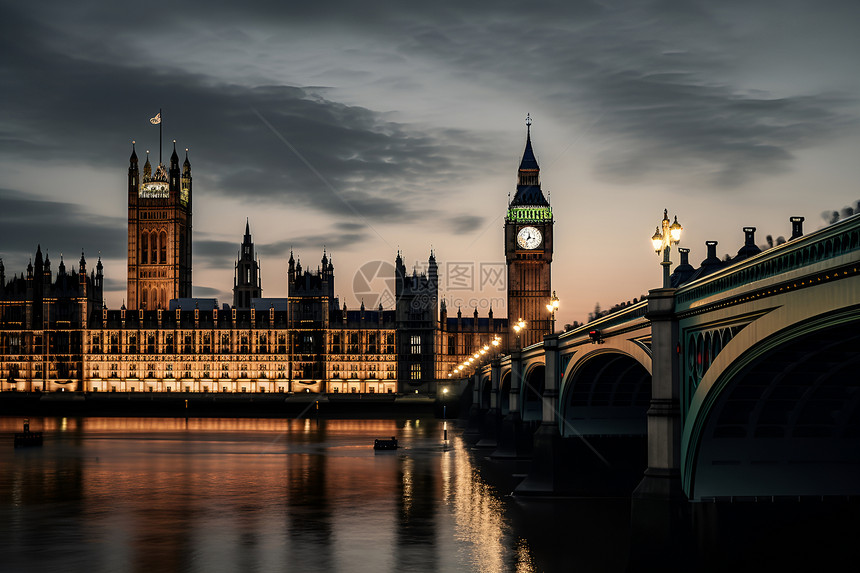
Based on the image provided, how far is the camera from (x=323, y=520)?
2014 inches

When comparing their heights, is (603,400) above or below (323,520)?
above

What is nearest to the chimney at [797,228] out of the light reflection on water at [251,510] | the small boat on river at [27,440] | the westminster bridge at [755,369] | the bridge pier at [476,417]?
the westminster bridge at [755,369]

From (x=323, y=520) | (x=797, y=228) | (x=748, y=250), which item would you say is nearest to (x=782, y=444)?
(x=797, y=228)

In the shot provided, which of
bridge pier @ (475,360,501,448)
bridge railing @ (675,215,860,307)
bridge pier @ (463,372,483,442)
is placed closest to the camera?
bridge railing @ (675,215,860,307)

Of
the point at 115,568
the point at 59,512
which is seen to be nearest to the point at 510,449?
the point at 59,512

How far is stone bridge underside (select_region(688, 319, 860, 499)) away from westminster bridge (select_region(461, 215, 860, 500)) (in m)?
0.04

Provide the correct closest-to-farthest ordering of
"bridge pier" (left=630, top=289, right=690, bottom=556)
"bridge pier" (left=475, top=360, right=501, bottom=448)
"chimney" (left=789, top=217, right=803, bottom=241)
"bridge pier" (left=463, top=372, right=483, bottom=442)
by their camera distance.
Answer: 1. "bridge pier" (left=630, top=289, right=690, bottom=556)
2. "chimney" (left=789, top=217, right=803, bottom=241)
3. "bridge pier" (left=475, top=360, right=501, bottom=448)
4. "bridge pier" (left=463, top=372, right=483, bottom=442)

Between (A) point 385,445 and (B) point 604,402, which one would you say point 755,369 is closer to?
(B) point 604,402

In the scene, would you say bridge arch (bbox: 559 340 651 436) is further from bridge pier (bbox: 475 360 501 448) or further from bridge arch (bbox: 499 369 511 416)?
bridge pier (bbox: 475 360 501 448)

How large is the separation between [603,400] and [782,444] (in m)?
23.7

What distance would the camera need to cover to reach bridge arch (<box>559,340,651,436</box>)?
5253cm

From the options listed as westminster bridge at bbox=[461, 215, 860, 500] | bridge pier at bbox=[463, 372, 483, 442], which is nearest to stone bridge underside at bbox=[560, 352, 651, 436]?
westminster bridge at bbox=[461, 215, 860, 500]

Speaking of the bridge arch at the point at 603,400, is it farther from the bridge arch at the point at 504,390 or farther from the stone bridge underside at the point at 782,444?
the bridge arch at the point at 504,390

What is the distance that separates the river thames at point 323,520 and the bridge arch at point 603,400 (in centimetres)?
392
